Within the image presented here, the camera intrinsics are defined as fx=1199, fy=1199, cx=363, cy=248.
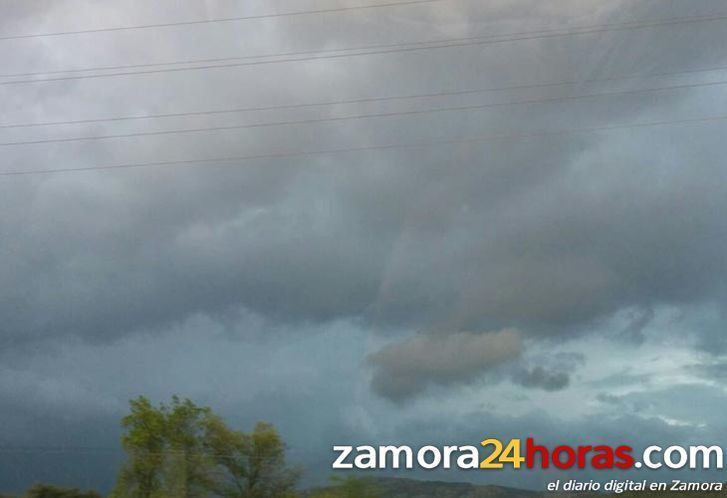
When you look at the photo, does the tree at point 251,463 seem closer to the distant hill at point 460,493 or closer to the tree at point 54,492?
the distant hill at point 460,493

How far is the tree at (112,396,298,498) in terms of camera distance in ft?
92.0

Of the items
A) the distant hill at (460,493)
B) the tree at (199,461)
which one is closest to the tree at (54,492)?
the tree at (199,461)

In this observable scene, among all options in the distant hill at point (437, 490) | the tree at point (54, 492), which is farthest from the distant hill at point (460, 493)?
the tree at point (54, 492)

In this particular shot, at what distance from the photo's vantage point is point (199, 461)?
2856 cm

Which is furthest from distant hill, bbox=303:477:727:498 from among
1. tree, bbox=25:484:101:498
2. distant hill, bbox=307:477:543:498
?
tree, bbox=25:484:101:498

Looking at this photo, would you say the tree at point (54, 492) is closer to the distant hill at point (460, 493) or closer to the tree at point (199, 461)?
the tree at point (199, 461)

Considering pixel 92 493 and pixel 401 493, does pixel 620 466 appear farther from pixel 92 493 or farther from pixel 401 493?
pixel 92 493

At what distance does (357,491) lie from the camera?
28.3m

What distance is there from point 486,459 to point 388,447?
8.17 ft

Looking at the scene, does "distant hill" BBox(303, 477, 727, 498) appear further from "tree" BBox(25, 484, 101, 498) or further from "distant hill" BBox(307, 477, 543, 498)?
"tree" BBox(25, 484, 101, 498)

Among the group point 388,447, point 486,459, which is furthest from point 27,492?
point 486,459

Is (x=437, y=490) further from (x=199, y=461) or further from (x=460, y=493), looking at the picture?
(x=199, y=461)

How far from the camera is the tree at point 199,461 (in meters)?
28.0

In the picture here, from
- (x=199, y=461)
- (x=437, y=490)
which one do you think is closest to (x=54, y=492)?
(x=199, y=461)
